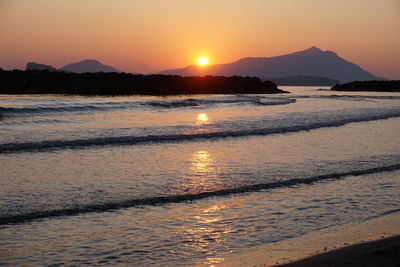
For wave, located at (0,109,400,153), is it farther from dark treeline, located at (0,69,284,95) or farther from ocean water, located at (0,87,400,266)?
dark treeline, located at (0,69,284,95)

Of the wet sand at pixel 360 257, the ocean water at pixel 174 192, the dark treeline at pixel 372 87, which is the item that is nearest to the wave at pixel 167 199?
the ocean water at pixel 174 192

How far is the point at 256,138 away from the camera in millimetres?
18188

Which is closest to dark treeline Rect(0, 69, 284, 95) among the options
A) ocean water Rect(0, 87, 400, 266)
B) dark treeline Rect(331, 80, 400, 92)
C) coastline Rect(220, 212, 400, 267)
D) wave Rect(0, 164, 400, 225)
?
ocean water Rect(0, 87, 400, 266)

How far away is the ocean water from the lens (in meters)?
6.09

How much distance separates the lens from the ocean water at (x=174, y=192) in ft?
20.0

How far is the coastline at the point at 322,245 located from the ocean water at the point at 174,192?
0.69ft

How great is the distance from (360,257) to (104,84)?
58.7m

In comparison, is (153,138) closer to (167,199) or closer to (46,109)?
(167,199)

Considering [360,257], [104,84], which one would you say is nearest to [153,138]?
[360,257]

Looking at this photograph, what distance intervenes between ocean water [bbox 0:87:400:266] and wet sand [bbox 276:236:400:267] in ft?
3.02

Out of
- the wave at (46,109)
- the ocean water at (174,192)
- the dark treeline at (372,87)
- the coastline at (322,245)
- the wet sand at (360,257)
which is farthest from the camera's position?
the dark treeline at (372,87)

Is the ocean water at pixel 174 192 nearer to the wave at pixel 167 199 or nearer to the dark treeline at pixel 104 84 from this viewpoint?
the wave at pixel 167 199

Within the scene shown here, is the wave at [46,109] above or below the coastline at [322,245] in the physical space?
above

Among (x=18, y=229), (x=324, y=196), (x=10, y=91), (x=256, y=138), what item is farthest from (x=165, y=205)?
(x=10, y=91)
